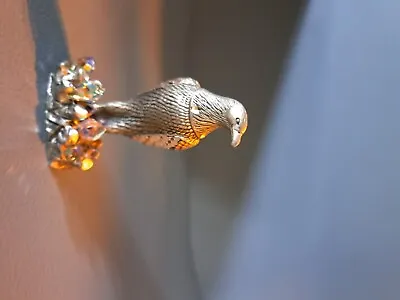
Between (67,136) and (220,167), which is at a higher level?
(67,136)

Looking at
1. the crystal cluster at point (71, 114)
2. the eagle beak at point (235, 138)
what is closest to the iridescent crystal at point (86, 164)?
the crystal cluster at point (71, 114)

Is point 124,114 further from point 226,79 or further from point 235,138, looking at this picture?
point 226,79

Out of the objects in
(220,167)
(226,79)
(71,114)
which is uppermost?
(71,114)

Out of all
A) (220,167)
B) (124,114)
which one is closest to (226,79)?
(220,167)

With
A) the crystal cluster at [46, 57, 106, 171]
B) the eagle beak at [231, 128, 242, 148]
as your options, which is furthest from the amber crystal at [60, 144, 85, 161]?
the eagle beak at [231, 128, 242, 148]

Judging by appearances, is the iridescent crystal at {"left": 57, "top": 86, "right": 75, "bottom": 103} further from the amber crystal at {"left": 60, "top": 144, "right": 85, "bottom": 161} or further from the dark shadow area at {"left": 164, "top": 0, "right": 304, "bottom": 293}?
the dark shadow area at {"left": 164, "top": 0, "right": 304, "bottom": 293}

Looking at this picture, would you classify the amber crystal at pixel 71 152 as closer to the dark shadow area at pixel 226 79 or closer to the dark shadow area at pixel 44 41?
the dark shadow area at pixel 44 41
